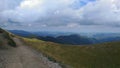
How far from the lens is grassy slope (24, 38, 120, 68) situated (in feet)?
182

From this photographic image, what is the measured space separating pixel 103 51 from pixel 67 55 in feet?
33.9

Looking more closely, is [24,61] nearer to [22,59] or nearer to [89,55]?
[22,59]

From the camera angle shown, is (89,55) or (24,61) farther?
(89,55)

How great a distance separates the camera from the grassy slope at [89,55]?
55562 millimetres

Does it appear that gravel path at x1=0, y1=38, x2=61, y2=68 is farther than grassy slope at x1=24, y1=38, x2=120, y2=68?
No

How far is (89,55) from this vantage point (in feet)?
216

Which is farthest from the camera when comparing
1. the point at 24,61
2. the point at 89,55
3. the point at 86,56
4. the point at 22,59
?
the point at 89,55

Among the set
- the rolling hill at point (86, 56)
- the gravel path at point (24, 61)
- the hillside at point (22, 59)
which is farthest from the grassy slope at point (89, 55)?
the gravel path at point (24, 61)

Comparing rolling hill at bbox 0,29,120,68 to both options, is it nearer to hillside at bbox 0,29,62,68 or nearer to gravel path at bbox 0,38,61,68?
hillside at bbox 0,29,62,68

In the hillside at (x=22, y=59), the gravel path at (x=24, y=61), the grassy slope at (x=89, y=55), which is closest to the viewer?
the gravel path at (x=24, y=61)

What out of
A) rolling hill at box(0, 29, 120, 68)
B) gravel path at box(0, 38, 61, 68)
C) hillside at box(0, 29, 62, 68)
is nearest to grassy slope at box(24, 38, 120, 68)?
rolling hill at box(0, 29, 120, 68)

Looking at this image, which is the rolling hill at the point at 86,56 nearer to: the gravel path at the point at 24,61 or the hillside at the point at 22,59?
the hillside at the point at 22,59

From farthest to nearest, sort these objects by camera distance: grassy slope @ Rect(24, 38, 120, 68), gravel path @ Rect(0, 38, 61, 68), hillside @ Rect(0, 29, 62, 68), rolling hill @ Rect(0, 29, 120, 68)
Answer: grassy slope @ Rect(24, 38, 120, 68), rolling hill @ Rect(0, 29, 120, 68), hillside @ Rect(0, 29, 62, 68), gravel path @ Rect(0, 38, 61, 68)

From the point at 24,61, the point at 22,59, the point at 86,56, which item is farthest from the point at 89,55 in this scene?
the point at 24,61
